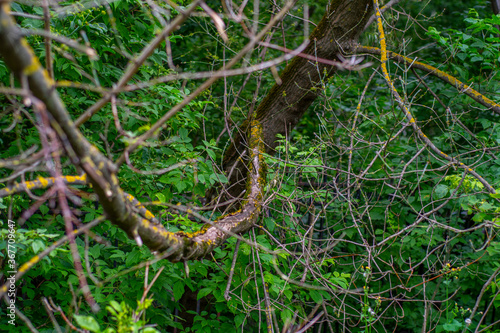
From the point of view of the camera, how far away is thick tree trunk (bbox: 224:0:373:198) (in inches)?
129

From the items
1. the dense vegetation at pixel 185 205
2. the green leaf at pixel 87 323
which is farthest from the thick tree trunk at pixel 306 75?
the green leaf at pixel 87 323

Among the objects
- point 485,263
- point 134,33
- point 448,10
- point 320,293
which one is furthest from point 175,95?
point 448,10

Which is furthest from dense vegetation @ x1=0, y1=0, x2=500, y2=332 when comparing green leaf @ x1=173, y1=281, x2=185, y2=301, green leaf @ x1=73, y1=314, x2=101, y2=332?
green leaf @ x1=73, y1=314, x2=101, y2=332

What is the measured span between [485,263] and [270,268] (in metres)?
1.96

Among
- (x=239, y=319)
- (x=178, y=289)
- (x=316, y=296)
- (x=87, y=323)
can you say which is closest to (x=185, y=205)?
(x=178, y=289)

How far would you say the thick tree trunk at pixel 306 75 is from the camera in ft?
10.7

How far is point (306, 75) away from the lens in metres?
3.39

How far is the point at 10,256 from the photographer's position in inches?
91.0

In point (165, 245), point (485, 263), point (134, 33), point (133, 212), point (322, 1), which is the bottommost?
point (485, 263)

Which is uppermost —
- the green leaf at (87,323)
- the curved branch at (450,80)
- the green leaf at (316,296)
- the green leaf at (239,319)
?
the green leaf at (87,323)

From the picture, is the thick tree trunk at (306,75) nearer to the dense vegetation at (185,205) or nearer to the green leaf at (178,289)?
the dense vegetation at (185,205)

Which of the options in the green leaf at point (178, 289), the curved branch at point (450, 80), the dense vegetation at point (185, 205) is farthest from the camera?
the curved branch at point (450, 80)

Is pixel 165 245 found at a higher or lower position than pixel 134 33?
lower

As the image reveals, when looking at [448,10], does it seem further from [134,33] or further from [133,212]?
[133,212]
